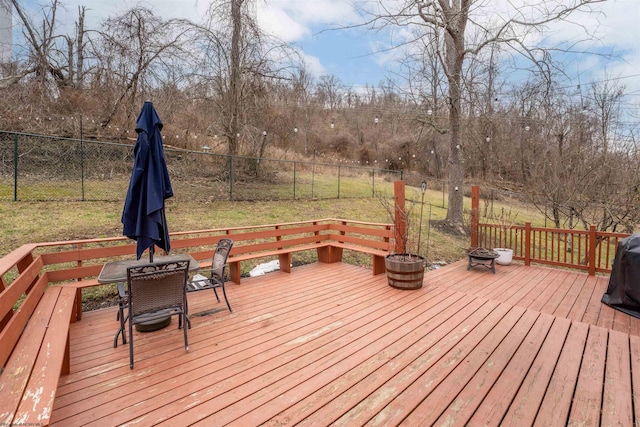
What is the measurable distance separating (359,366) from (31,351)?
2108mm

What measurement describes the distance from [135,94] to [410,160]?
70.7ft

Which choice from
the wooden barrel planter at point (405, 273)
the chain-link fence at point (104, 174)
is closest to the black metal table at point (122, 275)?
the wooden barrel planter at point (405, 273)

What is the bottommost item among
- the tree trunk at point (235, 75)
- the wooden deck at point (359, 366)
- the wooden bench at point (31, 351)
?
the wooden deck at point (359, 366)

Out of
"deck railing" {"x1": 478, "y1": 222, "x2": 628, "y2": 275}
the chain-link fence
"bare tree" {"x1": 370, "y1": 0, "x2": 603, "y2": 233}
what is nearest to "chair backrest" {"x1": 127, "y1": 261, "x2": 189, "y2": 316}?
the chain-link fence

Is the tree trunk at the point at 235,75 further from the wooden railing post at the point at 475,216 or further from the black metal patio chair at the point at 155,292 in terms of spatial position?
the black metal patio chair at the point at 155,292

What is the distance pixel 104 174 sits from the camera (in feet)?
27.7

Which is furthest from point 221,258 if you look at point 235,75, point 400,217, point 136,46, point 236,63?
point 136,46

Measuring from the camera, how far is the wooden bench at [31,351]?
1.35 metres

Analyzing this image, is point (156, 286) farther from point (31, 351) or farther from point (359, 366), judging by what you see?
point (359, 366)

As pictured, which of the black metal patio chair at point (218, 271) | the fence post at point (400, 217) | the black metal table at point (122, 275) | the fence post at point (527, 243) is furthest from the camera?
the fence post at point (527, 243)

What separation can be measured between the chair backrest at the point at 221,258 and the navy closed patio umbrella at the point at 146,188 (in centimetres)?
78

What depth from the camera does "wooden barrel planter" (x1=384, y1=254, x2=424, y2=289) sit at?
13.3 ft

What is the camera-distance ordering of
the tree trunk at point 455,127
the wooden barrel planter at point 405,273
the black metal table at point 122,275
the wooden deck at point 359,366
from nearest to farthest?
the wooden deck at point 359,366, the black metal table at point 122,275, the wooden barrel planter at point 405,273, the tree trunk at point 455,127

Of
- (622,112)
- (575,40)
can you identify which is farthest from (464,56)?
(622,112)
